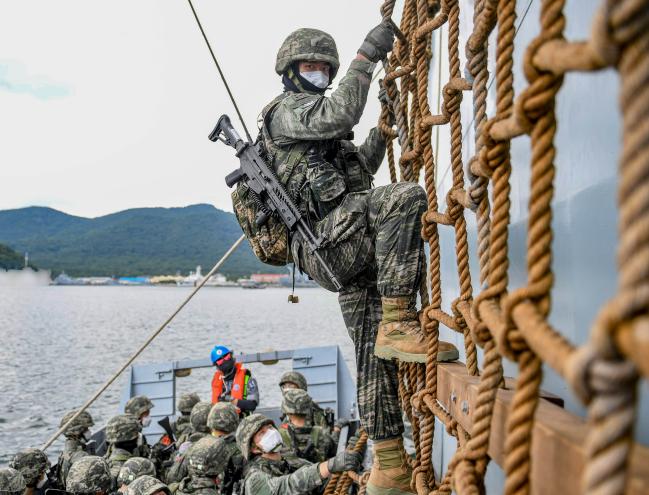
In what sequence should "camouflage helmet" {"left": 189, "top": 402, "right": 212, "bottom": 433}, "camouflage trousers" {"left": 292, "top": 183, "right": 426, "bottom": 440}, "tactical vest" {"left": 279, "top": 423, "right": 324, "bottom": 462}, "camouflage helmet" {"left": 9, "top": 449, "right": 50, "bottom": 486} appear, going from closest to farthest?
"camouflage trousers" {"left": 292, "top": 183, "right": 426, "bottom": 440} → "camouflage helmet" {"left": 9, "top": 449, "right": 50, "bottom": 486} → "tactical vest" {"left": 279, "top": 423, "right": 324, "bottom": 462} → "camouflage helmet" {"left": 189, "top": 402, "right": 212, "bottom": 433}

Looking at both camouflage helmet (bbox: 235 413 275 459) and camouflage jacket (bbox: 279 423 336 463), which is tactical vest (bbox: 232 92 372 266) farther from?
camouflage jacket (bbox: 279 423 336 463)

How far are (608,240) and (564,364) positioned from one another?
729 millimetres

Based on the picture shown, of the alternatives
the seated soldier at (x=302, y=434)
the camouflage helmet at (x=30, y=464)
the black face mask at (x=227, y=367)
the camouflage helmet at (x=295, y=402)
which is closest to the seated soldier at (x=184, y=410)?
the black face mask at (x=227, y=367)

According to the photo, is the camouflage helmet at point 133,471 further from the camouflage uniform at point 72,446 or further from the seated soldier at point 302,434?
the seated soldier at point 302,434

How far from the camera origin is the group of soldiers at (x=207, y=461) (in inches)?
166

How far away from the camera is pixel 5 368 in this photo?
3303 centimetres

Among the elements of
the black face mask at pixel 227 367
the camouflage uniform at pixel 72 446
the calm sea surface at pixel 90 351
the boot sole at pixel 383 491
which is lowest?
the calm sea surface at pixel 90 351

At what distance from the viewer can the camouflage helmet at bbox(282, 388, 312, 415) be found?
19.2 feet

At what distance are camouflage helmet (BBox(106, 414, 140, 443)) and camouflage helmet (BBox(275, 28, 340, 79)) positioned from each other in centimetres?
427

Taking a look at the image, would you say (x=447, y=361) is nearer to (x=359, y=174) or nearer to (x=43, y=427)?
(x=359, y=174)

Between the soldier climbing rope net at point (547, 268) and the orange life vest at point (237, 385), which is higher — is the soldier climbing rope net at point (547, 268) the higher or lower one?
the higher one

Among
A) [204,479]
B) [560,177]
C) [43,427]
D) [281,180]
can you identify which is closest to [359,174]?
[281,180]

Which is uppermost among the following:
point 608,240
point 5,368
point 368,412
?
point 608,240

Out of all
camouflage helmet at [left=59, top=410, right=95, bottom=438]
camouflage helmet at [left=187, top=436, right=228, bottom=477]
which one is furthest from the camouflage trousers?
camouflage helmet at [left=59, top=410, right=95, bottom=438]
